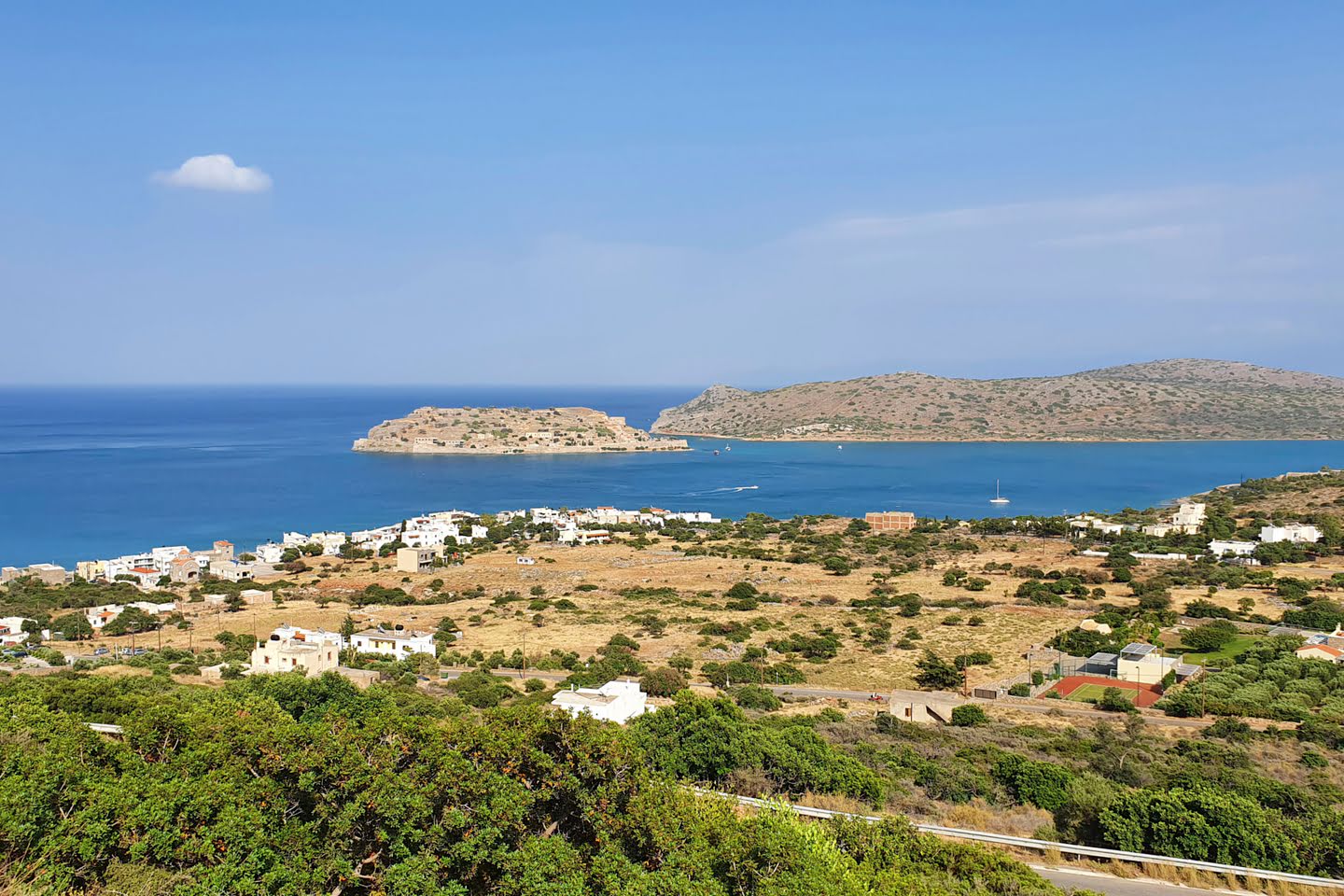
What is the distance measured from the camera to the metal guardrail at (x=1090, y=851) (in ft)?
23.6

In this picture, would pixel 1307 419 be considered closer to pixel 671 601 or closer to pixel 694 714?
pixel 671 601

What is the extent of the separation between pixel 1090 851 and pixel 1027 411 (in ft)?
375

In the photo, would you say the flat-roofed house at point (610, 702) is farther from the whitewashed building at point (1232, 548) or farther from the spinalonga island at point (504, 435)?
the spinalonga island at point (504, 435)

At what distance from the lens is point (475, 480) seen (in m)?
75.0

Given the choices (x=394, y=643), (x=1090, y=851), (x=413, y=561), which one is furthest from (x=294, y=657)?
(x=413, y=561)


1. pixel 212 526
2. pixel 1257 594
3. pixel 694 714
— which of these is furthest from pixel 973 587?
pixel 212 526

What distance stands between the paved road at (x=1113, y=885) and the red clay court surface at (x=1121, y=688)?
32.8 feet

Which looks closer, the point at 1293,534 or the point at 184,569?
the point at 184,569

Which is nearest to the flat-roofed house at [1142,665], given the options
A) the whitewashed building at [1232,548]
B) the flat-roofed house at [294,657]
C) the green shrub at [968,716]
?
the green shrub at [968,716]

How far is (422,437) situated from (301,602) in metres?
68.7

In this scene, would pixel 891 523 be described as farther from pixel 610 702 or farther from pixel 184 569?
pixel 610 702

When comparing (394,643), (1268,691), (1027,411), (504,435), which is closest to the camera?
(1268,691)

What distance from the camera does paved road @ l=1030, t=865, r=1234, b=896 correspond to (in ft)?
23.6

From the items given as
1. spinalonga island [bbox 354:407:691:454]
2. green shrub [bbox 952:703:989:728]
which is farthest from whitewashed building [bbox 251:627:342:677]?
spinalonga island [bbox 354:407:691:454]
